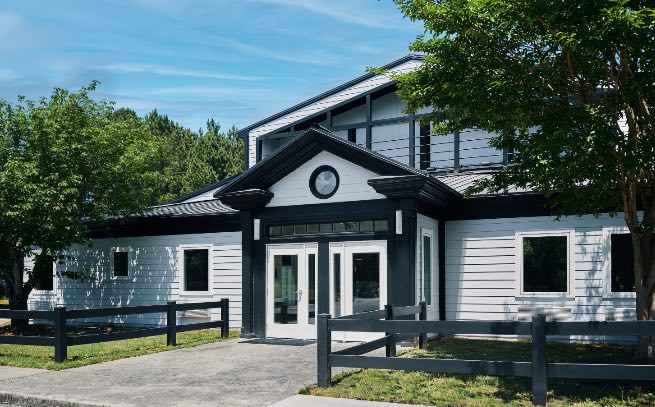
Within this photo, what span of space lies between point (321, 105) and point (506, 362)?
15.2 m

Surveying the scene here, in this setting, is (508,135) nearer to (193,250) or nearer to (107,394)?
(107,394)

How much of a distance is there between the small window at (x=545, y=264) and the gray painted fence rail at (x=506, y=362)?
22.1ft

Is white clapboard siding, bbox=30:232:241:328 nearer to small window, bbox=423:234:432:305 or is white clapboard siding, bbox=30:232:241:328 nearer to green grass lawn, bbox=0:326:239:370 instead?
green grass lawn, bbox=0:326:239:370

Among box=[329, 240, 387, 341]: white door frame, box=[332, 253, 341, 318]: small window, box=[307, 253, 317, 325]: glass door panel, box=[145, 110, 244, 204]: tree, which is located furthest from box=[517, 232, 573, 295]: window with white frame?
box=[145, 110, 244, 204]: tree

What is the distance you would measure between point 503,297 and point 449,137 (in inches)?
236

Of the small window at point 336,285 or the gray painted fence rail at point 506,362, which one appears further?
the small window at point 336,285

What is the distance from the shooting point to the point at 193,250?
20.2m

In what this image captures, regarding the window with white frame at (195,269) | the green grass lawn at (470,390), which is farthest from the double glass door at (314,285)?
the green grass lawn at (470,390)

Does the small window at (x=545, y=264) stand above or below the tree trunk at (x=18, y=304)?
above

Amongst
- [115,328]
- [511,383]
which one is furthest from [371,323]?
[115,328]

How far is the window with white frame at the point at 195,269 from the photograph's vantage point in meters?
20.0

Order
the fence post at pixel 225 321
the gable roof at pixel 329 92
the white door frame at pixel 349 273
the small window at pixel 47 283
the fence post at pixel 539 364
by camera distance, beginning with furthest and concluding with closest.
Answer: the small window at pixel 47 283, the gable roof at pixel 329 92, the fence post at pixel 225 321, the white door frame at pixel 349 273, the fence post at pixel 539 364

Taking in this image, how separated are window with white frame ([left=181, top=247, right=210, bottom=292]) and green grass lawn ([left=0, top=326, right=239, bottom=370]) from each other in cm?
197

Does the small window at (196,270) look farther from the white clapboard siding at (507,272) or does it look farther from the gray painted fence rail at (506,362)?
the gray painted fence rail at (506,362)
